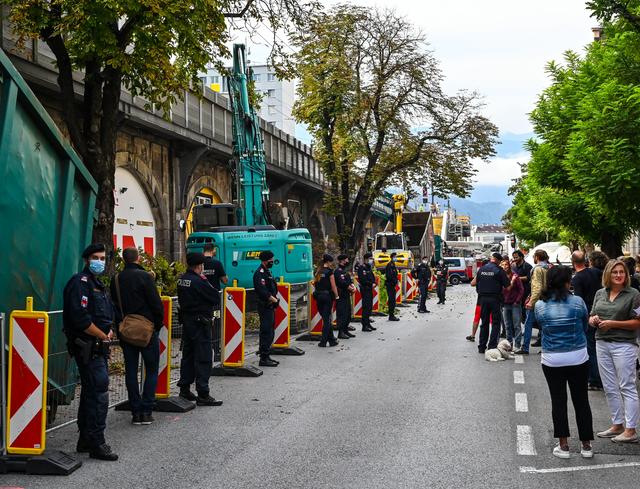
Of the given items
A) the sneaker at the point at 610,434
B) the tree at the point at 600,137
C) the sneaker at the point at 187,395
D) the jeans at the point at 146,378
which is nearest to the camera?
the sneaker at the point at 610,434

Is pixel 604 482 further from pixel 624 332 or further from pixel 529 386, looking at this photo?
pixel 529 386

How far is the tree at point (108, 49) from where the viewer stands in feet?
38.0

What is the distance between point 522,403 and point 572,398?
244 cm

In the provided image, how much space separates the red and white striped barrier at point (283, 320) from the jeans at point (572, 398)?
748 cm

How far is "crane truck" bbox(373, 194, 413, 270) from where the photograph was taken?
1695 inches

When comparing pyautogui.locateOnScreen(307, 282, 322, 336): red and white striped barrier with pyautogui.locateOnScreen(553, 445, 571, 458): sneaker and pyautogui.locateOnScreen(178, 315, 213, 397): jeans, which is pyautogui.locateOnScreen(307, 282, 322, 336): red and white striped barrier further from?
pyautogui.locateOnScreen(553, 445, 571, 458): sneaker

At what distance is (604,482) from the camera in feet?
19.5

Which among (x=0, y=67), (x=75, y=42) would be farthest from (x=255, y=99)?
(x=0, y=67)

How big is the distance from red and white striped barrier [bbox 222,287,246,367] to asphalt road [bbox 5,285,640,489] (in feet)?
1.33

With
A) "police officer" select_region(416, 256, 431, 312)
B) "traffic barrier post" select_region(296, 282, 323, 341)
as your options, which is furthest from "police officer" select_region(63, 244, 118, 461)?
"police officer" select_region(416, 256, 431, 312)

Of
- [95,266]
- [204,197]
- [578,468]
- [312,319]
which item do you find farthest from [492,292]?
[204,197]

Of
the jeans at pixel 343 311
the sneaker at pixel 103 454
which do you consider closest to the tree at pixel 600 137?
the jeans at pixel 343 311

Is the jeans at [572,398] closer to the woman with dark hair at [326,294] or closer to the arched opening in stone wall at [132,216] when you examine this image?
the woman with dark hair at [326,294]

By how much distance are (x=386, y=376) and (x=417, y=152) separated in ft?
84.4
